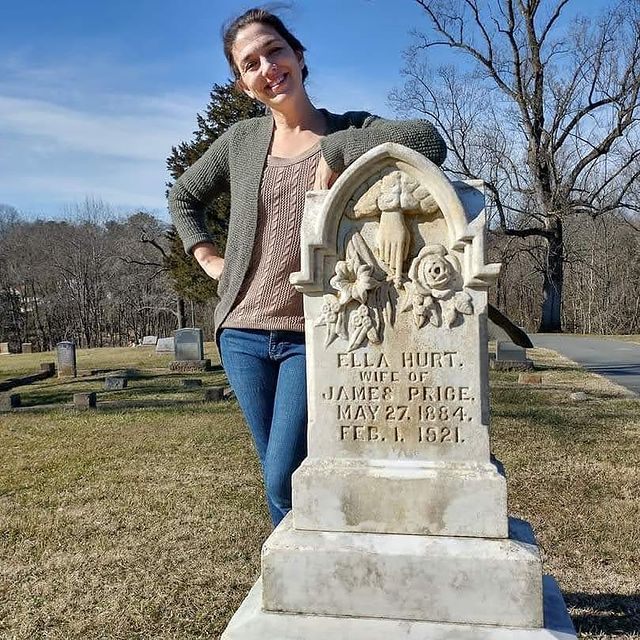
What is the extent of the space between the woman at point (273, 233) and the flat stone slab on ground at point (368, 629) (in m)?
0.42

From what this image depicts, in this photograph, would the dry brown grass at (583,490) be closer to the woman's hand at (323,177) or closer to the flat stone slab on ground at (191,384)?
the woman's hand at (323,177)

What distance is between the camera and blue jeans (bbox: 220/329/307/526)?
243 centimetres

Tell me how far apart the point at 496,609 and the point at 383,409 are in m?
0.69

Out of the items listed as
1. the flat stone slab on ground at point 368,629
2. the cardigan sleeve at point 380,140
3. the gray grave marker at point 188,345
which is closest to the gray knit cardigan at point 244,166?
the cardigan sleeve at point 380,140

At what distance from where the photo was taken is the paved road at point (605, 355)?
13453 mm

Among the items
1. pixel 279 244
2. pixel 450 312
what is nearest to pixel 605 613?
pixel 450 312

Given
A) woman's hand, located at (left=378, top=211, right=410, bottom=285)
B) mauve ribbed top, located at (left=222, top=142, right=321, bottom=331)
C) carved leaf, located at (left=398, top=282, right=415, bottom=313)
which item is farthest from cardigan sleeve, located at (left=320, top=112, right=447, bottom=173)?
carved leaf, located at (left=398, top=282, right=415, bottom=313)

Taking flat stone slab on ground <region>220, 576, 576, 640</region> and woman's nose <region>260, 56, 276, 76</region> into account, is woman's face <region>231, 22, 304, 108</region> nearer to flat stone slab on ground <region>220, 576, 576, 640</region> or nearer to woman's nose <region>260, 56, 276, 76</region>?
woman's nose <region>260, 56, 276, 76</region>

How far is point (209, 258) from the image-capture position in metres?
2.74

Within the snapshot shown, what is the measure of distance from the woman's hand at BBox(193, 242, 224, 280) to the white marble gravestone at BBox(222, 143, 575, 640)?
502 mm

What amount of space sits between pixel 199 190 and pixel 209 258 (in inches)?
10.6

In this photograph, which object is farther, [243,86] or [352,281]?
[243,86]

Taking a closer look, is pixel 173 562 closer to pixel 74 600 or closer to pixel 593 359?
pixel 74 600

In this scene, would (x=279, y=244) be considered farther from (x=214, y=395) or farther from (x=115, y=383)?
(x=115, y=383)
